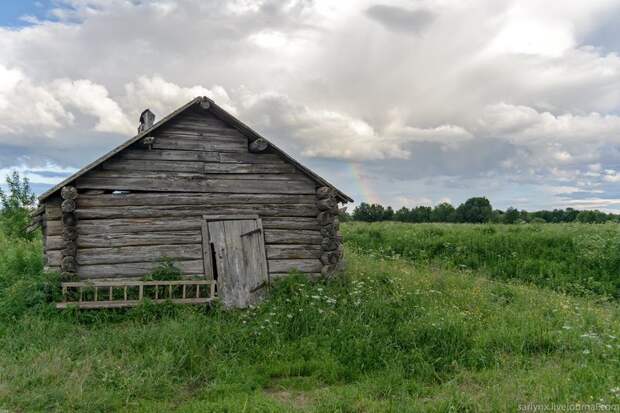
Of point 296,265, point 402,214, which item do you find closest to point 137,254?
point 296,265

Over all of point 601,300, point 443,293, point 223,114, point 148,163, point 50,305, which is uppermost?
point 223,114

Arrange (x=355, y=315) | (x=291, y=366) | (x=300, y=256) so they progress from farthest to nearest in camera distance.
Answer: (x=300, y=256), (x=355, y=315), (x=291, y=366)

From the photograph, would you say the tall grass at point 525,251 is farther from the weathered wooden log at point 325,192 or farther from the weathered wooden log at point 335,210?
the weathered wooden log at point 325,192

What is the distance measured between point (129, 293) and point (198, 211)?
2329 millimetres

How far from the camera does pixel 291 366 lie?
277 inches

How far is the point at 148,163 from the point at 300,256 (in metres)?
4.23

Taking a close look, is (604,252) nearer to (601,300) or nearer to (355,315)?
(601,300)

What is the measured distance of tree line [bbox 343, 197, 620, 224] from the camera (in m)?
34.0

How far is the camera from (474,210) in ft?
136

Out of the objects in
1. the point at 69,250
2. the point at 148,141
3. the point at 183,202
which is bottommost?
the point at 69,250

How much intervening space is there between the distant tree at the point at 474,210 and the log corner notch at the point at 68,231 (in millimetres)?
37088

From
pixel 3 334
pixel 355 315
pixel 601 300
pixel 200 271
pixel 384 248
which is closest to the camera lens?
pixel 3 334

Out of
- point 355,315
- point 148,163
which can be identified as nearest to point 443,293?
point 355,315

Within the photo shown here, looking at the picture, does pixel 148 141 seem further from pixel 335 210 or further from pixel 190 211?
pixel 335 210
